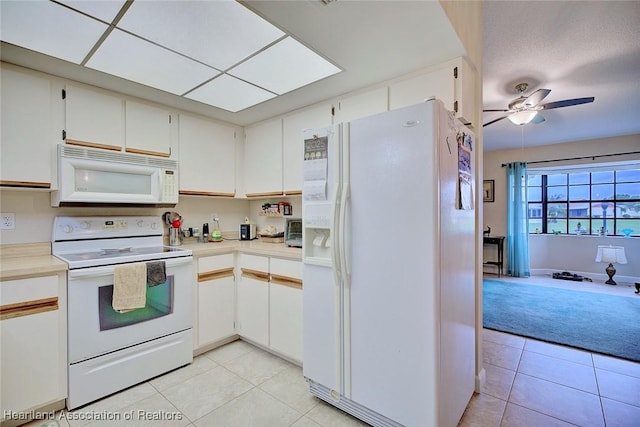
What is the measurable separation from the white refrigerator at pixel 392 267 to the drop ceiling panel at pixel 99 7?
1.15 m

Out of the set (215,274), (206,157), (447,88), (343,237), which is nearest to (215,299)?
(215,274)

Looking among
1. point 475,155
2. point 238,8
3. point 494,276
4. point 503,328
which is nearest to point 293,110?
point 238,8

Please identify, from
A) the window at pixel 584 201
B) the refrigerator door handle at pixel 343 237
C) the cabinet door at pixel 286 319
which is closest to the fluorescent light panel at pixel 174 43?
the refrigerator door handle at pixel 343 237

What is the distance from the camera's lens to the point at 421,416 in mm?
1428

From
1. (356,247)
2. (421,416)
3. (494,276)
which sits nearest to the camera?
(421,416)

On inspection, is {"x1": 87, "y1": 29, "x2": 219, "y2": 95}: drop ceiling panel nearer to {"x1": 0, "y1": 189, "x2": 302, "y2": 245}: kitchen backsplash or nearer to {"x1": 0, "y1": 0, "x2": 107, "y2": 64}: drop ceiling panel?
{"x1": 0, "y1": 0, "x2": 107, "y2": 64}: drop ceiling panel

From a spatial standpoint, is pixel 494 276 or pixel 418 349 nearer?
pixel 418 349

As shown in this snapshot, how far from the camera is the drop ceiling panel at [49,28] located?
1456 mm

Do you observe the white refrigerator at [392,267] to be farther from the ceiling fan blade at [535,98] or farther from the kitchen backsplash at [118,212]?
the ceiling fan blade at [535,98]

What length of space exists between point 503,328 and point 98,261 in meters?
3.76

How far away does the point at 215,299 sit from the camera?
259 cm

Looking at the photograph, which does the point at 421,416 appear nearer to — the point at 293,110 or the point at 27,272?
the point at 27,272

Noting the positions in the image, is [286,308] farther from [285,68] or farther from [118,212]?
[285,68]

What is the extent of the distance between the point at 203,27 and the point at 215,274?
186 cm
